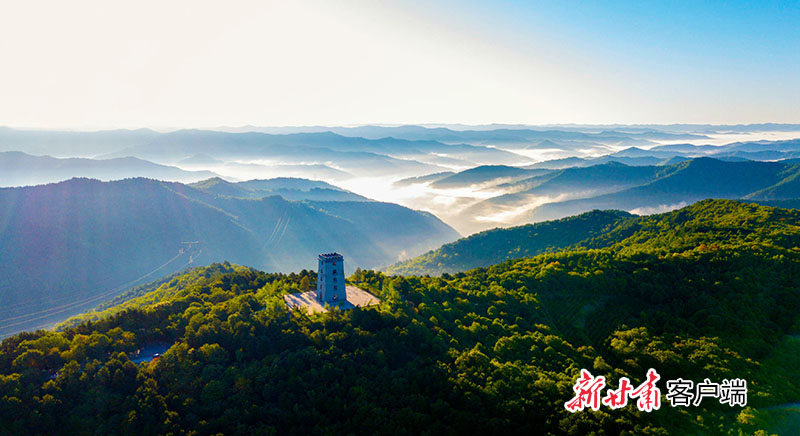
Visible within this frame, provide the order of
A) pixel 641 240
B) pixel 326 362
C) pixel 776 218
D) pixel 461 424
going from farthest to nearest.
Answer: pixel 641 240, pixel 776 218, pixel 326 362, pixel 461 424

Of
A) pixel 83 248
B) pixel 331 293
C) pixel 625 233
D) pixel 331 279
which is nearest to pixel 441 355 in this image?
pixel 331 293

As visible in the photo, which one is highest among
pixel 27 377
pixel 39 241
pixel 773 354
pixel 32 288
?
pixel 27 377

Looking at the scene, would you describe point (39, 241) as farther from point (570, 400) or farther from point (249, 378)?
point (570, 400)

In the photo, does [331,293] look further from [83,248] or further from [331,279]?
[83,248]

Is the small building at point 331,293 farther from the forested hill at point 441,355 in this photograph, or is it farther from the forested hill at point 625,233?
the forested hill at point 625,233

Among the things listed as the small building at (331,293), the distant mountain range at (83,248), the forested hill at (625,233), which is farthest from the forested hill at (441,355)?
the distant mountain range at (83,248)

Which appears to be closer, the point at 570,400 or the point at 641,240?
the point at 570,400

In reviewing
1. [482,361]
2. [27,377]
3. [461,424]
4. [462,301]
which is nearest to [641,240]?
[462,301]

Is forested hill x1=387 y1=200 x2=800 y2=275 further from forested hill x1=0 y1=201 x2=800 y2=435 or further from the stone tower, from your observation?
the stone tower
